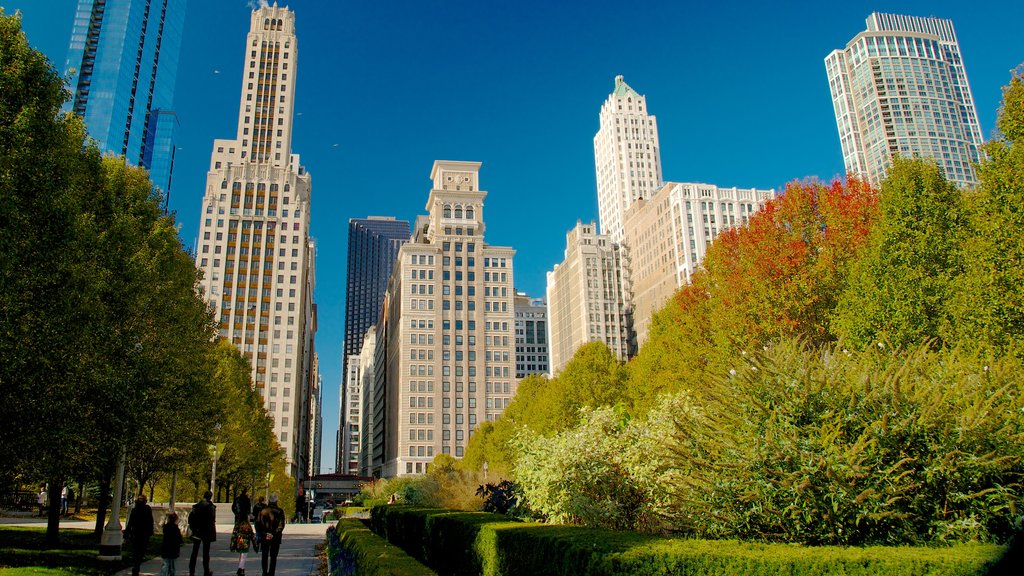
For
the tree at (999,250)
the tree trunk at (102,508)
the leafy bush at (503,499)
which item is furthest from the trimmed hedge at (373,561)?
the tree at (999,250)

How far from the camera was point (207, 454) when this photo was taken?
101 feet

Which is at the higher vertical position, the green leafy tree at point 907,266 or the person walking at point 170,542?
the green leafy tree at point 907,266

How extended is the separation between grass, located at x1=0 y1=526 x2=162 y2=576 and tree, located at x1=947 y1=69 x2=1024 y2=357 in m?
22.9

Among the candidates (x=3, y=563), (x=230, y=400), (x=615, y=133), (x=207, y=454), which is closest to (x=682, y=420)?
(x=3, y=563)

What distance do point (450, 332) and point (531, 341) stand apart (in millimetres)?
77993

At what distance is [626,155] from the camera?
531ft

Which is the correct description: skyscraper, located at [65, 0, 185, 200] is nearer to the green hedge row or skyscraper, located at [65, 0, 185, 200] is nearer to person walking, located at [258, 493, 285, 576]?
person walking, located at [258, 493, 285, 576]

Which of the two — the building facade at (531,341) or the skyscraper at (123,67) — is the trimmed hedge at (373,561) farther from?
the building facade at (531,341)

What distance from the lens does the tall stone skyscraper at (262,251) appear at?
104125mm

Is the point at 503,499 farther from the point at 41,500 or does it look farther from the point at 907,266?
the point at 41,500

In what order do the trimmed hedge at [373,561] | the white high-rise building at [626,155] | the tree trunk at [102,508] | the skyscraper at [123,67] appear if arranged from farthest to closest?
the white high-rise building at [626,155], the skyscraper at [123,67], the tree trunk at [102,508], the trimmed hedge at [373,561]

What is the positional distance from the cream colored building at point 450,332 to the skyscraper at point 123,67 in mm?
68965

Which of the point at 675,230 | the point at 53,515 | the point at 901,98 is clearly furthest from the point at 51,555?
the point at 901,98

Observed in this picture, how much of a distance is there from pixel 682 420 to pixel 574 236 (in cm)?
14303
